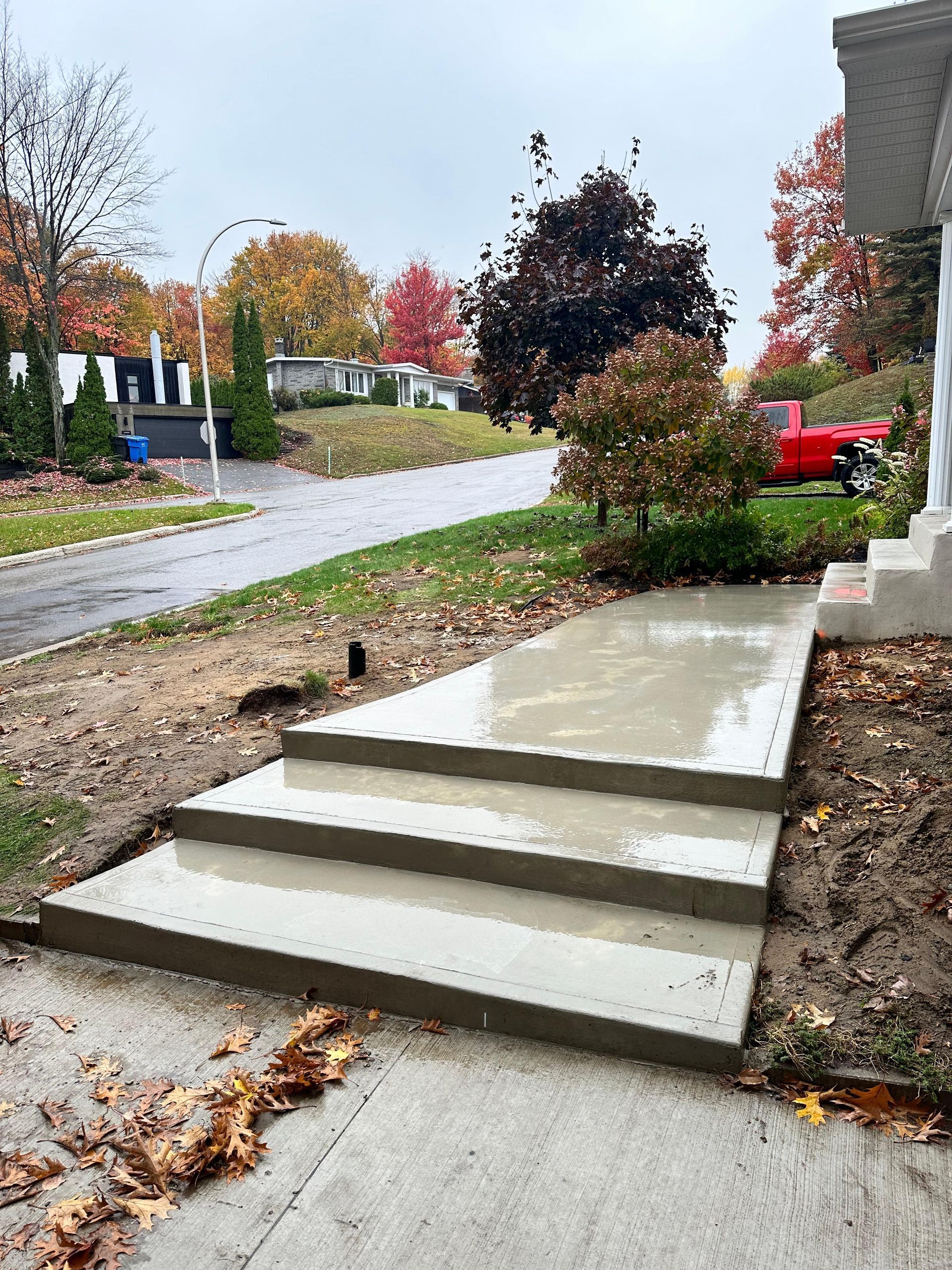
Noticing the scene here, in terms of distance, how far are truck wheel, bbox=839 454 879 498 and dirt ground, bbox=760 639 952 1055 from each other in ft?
32.6

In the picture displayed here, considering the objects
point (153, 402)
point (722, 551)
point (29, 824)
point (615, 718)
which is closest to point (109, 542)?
point (722, 551)

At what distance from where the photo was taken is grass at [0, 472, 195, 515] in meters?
25.0

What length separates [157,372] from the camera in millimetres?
42312

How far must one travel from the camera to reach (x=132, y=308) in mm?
52656

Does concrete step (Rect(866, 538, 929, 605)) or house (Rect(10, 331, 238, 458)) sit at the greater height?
house (Rect(10, 331, 238, 458))

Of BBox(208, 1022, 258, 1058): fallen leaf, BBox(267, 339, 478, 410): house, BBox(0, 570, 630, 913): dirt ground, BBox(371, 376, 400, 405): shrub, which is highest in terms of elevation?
BBox(267, 339, 478, 410): house

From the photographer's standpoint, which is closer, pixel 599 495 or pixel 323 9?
pixel 599 495

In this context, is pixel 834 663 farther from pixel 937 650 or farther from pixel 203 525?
pixel 203 525

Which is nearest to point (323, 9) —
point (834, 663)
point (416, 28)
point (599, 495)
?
point (416, 28)

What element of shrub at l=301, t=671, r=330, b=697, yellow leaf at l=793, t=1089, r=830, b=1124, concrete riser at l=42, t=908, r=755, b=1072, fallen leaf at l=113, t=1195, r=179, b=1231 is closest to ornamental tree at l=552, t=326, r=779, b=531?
shrub at l=301, t=671, r=330, b=697

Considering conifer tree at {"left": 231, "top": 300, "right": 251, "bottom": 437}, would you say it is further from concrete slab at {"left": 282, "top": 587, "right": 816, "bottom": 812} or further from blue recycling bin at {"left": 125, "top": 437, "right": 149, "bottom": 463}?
concrete slab at {"left": 282, "top": 587, "right": 816, "bottom": 812}

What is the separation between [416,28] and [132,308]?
82.5 feet

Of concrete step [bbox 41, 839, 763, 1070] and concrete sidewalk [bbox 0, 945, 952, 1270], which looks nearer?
concrete sidewalk [bbox 0, 945, 952, 1270]

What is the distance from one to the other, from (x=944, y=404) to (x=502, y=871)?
219 inches
